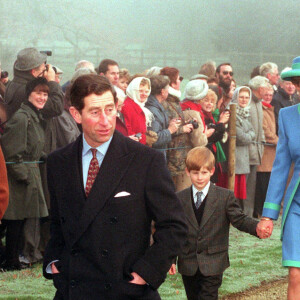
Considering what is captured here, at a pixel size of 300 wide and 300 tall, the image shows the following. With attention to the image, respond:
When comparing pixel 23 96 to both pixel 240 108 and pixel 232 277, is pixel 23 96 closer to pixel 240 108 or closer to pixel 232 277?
pixel 232 277

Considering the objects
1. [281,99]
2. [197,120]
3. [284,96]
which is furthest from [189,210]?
[284,96]

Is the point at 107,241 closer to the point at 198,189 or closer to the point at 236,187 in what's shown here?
the point at 198,189

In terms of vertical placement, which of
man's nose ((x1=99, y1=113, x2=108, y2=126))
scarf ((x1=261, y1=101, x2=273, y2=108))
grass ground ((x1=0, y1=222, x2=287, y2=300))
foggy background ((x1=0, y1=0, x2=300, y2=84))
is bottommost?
grass ground ((x1=0, y1=222, x2=287, y2=300))

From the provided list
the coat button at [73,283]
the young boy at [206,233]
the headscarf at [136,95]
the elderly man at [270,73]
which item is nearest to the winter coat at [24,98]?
the headscarf at [136,95]

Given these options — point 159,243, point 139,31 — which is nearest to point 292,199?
point 159,243

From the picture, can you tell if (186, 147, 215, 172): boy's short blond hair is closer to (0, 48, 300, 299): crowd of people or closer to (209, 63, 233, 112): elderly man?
(0, 48, 300, 299): crowd of people

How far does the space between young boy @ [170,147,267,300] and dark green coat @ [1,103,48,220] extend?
98.9 inches

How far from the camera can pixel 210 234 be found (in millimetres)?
6383

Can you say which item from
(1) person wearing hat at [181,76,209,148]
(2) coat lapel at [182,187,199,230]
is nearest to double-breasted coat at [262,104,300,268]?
(2) coat lapel at [182,187,199,230]

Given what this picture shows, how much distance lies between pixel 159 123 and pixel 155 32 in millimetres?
10593

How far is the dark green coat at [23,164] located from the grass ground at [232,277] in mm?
579

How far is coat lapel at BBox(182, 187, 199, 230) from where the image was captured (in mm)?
6410

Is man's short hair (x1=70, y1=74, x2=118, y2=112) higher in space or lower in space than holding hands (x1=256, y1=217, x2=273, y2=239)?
higher

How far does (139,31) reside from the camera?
19922 mm
